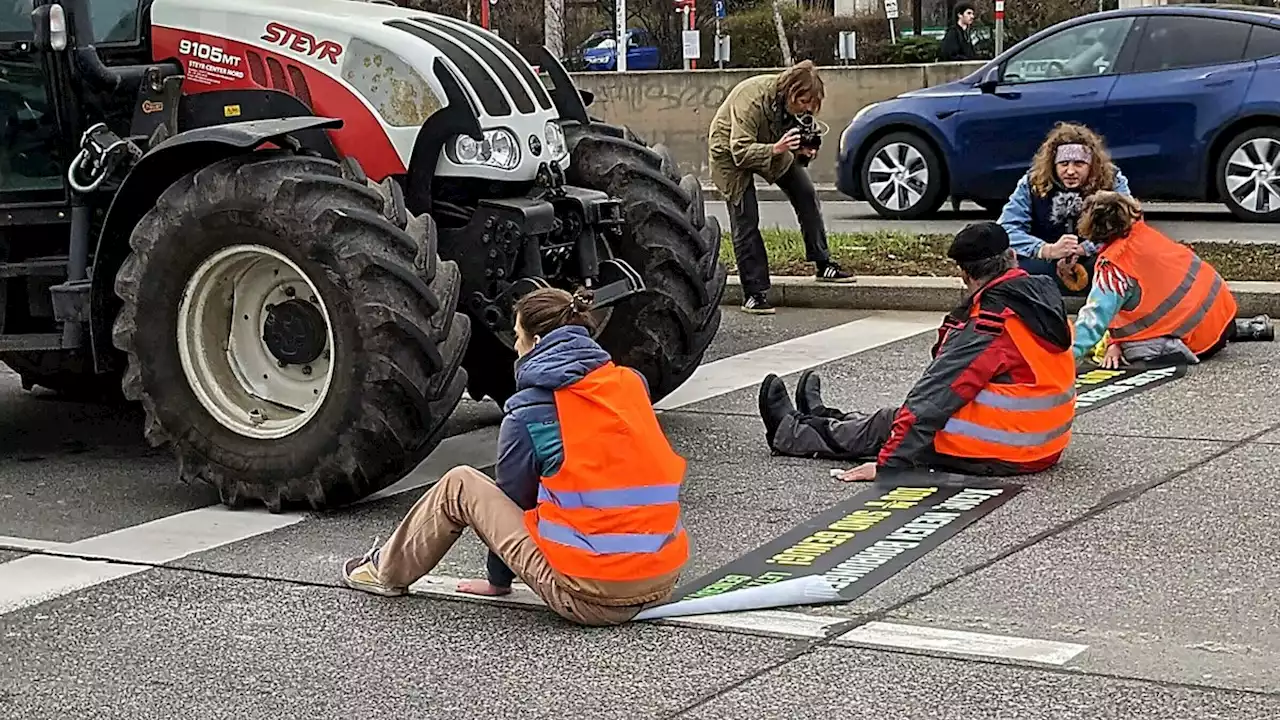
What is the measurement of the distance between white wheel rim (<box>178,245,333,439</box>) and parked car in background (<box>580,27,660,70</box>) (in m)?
23.8

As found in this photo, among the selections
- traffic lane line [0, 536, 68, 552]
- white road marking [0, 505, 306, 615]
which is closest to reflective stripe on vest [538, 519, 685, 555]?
white road marking [0, 505, 306, 615]

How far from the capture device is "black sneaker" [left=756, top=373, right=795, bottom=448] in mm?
8250

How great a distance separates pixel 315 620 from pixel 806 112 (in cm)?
682

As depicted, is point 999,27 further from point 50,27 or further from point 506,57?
point 50,27

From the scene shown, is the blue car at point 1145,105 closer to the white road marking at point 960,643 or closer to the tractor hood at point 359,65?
the tractor hood at point 359,65

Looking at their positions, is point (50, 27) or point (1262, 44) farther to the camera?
point (1262, 44)

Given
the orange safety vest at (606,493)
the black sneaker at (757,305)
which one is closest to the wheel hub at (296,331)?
the orange safety vest at (606,493)

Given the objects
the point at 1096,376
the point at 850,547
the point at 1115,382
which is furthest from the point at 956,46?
the point at 850,547

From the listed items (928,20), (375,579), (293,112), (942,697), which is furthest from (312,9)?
(928,20)

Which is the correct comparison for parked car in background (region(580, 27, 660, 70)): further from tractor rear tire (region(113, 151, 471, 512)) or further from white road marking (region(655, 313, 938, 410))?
tractor rear tire (region(113, 151, 471, 512))

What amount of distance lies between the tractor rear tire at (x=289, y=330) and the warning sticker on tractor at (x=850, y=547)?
1.37 metres

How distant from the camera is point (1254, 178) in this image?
1520 cm

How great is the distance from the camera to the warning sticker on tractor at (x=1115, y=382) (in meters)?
9.09

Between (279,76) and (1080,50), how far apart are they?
932cm
